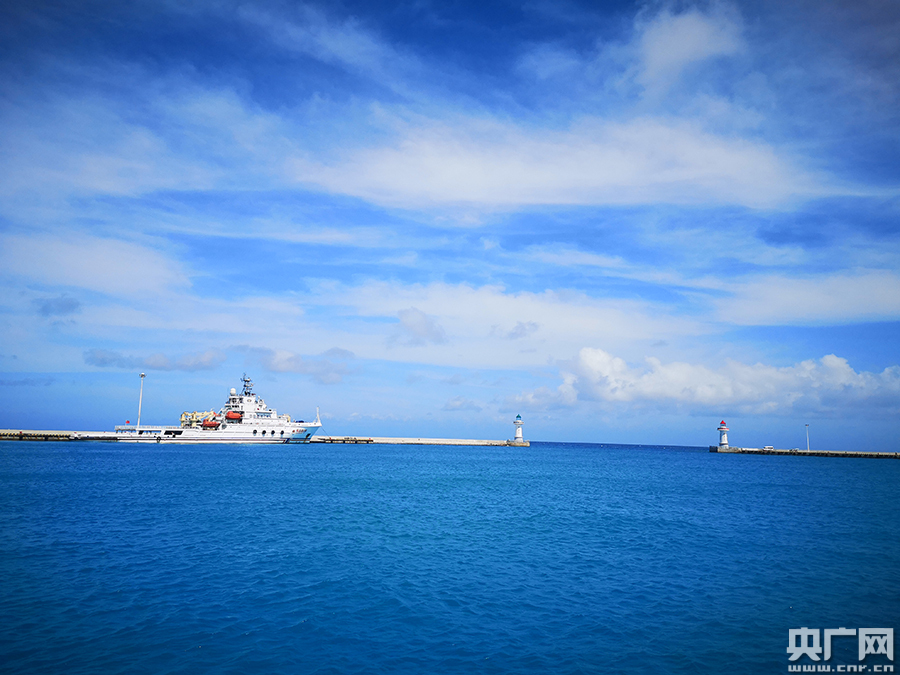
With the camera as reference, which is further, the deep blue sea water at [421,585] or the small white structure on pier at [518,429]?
the small white structure on pier at [518,429]

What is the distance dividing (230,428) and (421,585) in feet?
425

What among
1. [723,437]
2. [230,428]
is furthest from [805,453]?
[230,428]

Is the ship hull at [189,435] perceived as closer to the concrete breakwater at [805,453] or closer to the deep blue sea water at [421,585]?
the deep blue sea water at [421,585]

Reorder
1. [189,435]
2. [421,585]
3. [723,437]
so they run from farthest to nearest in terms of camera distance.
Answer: [723,437], [189,435], [421,585]

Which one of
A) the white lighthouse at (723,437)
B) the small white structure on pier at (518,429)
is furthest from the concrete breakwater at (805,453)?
the small white structure on pier at (518,429)

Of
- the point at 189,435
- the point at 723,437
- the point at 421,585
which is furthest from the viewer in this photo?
the point at 723,437

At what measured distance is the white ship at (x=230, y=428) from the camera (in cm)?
13288

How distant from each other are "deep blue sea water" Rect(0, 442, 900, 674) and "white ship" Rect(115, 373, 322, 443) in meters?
99.3

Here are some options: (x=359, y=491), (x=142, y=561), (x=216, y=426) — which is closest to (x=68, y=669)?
(x=142, y=561)

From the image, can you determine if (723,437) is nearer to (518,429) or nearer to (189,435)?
(518,429)

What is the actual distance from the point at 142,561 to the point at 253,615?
8.79 meters

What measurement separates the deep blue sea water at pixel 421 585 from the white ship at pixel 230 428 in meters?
99.3

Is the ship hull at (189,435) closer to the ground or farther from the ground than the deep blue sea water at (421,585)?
closer to the ground

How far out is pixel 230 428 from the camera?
13412cm
